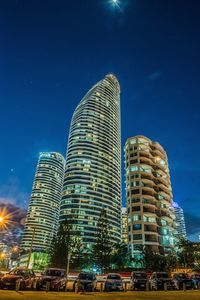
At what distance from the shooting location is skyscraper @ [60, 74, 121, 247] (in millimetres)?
132625

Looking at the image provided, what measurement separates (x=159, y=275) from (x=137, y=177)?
66674 millimetres

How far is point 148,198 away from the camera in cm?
8725

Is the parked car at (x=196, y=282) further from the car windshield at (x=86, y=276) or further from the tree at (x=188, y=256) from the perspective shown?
the tree at (x=188, y=256)

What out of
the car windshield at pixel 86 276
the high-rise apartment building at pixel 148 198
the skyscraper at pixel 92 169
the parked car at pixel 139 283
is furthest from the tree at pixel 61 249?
the skyscraper at pixel 92 169

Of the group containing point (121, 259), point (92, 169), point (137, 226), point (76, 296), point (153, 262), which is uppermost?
point (92, 169)

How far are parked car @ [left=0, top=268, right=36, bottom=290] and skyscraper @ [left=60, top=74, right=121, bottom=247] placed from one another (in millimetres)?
95992

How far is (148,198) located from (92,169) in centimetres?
6556

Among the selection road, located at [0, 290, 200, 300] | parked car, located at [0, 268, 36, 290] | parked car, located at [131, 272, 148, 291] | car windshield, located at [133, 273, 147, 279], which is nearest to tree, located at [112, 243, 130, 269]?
car windshield, located at [133, 273, 147, 279]

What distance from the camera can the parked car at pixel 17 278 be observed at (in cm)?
1997

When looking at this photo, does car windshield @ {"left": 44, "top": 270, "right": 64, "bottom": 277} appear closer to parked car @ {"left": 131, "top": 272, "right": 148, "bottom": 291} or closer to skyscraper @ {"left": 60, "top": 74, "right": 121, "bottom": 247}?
parked car @ {"left": 131, "top": 272, "right": 148, "bottom": 291}

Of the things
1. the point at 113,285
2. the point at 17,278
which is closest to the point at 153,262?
the point at 113,285

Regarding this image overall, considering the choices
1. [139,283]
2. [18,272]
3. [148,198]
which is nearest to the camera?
[18,272]

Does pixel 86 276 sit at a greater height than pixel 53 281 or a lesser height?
greater

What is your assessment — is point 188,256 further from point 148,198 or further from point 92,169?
point 92,169
